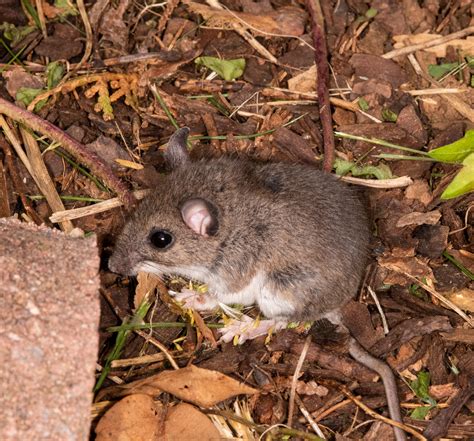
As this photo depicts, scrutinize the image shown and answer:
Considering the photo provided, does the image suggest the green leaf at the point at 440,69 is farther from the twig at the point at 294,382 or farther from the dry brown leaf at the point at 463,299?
the twig at the point at 294,382

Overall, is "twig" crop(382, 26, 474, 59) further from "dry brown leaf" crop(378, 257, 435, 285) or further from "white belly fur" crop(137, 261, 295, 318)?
"white belly fur" crop(137, 261, 295, 318)

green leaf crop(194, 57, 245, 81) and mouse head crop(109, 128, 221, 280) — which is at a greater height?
green leaf crop(194, 57, 245, 81)

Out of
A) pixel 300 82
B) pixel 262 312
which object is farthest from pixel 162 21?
pixel 262 312

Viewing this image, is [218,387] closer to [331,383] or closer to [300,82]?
[331,383]

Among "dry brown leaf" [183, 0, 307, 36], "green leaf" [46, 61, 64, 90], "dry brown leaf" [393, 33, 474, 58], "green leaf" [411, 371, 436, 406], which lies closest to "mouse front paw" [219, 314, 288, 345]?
"green leaf" [411, 371, 436, 406]

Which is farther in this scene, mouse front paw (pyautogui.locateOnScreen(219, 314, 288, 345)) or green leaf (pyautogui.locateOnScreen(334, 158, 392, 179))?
green leaf (pyautogui.locateOnScreen(334, 158, 392, 179))

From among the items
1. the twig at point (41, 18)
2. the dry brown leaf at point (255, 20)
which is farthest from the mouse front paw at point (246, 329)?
the twig at point (41, 18)
